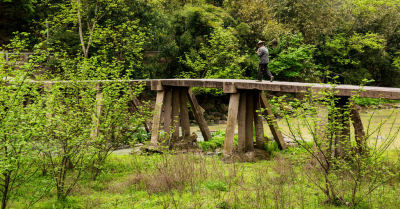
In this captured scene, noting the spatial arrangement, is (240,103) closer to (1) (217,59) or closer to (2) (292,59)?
(1) (217,59)

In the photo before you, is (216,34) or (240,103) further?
(216,34)

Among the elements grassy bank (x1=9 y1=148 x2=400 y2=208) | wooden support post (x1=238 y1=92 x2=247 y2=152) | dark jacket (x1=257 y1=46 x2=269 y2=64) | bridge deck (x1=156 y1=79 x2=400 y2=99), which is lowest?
grassy bank (x1=9 y1=148 x2=400 y2=208)

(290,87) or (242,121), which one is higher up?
(290,87)

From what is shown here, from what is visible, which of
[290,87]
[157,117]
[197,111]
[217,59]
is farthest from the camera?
[217,59]

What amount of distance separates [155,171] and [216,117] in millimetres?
16385

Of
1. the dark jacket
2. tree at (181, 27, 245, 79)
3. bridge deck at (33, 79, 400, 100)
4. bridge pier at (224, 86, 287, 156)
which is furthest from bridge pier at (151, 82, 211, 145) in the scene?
tree at (181, 27, 245, 79)

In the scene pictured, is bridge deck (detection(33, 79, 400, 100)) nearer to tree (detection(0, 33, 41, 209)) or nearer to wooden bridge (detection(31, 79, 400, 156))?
wooden bridge (detection(31, 79, 400, 156))

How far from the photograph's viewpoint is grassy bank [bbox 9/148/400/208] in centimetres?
630

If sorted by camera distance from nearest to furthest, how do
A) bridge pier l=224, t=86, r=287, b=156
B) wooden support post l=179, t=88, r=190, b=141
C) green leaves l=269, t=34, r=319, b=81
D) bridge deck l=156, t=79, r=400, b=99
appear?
bridge deck l=156, t=79, r=400, b=99, bridge pier l=224, t=86, r=287, b=156, wooden support post l=179, t=88, r=190, b=141, green leaves l=269, t=34, r=319, b=81

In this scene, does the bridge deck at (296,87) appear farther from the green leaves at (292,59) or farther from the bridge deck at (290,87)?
the green leaves at (292,59)

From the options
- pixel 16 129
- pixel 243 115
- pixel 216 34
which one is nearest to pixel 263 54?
pixel 243 115

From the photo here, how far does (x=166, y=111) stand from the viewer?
12312mm

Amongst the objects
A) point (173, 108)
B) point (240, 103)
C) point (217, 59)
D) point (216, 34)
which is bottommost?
point (173, 108)

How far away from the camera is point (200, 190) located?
721cm
